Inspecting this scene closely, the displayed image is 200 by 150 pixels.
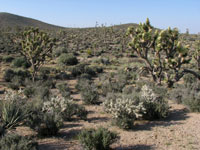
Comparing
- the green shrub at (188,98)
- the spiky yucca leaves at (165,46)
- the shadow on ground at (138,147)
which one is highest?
the spiky yucca leaves at (165,46)

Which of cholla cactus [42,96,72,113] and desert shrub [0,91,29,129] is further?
cholla cactus [42,96,72,113]

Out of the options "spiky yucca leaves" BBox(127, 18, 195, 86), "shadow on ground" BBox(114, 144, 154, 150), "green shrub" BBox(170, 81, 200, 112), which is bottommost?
"shadow on ground" BBox(114, 144, 154, 150)

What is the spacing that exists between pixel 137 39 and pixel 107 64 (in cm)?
1526

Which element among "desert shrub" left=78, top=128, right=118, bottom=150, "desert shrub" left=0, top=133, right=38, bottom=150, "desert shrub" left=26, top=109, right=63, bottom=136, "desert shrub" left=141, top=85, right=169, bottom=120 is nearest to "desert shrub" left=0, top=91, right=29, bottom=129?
"desert shrub" left=26, top=109, right=63, bottom=136

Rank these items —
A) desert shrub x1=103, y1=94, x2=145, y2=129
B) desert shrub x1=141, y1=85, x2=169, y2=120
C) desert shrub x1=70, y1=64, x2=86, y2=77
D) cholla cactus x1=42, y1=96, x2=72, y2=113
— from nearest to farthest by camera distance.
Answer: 1. desert shrub x1=103, y1=94, x2=145, y2=129
2. cholla cactus x1=42, y1=96, x2=72, y2=113
3. desert shrub x1=141, y1=85, x2=169, y2=120
4. desert shrub x1=70, y1=64, x2=86, y2=77

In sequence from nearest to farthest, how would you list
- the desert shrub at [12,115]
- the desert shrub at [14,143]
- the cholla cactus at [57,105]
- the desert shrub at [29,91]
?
1. the desert shrub at [14,143]
2. the desert shrub at [12,115]
3. the cholla cactus at [57,105]
4. the desert shrub at [29,91]

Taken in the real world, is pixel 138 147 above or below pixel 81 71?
below

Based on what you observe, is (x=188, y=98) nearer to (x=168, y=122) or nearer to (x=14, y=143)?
(x=168, y=122)

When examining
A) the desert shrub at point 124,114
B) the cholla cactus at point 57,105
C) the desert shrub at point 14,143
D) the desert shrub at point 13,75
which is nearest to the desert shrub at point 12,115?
the desert shrub at point 14,143

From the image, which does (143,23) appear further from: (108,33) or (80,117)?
(108,33)

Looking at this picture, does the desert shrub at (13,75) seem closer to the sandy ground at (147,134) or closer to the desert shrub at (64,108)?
the desert shrub at (64,108)

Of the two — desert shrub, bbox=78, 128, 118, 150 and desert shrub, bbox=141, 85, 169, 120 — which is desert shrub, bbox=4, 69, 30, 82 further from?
desert shrub, bbox=78, 128, 118, 150

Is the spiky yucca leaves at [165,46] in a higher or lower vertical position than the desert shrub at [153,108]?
higher

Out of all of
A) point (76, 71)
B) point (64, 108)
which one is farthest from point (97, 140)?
point (76, 71)
